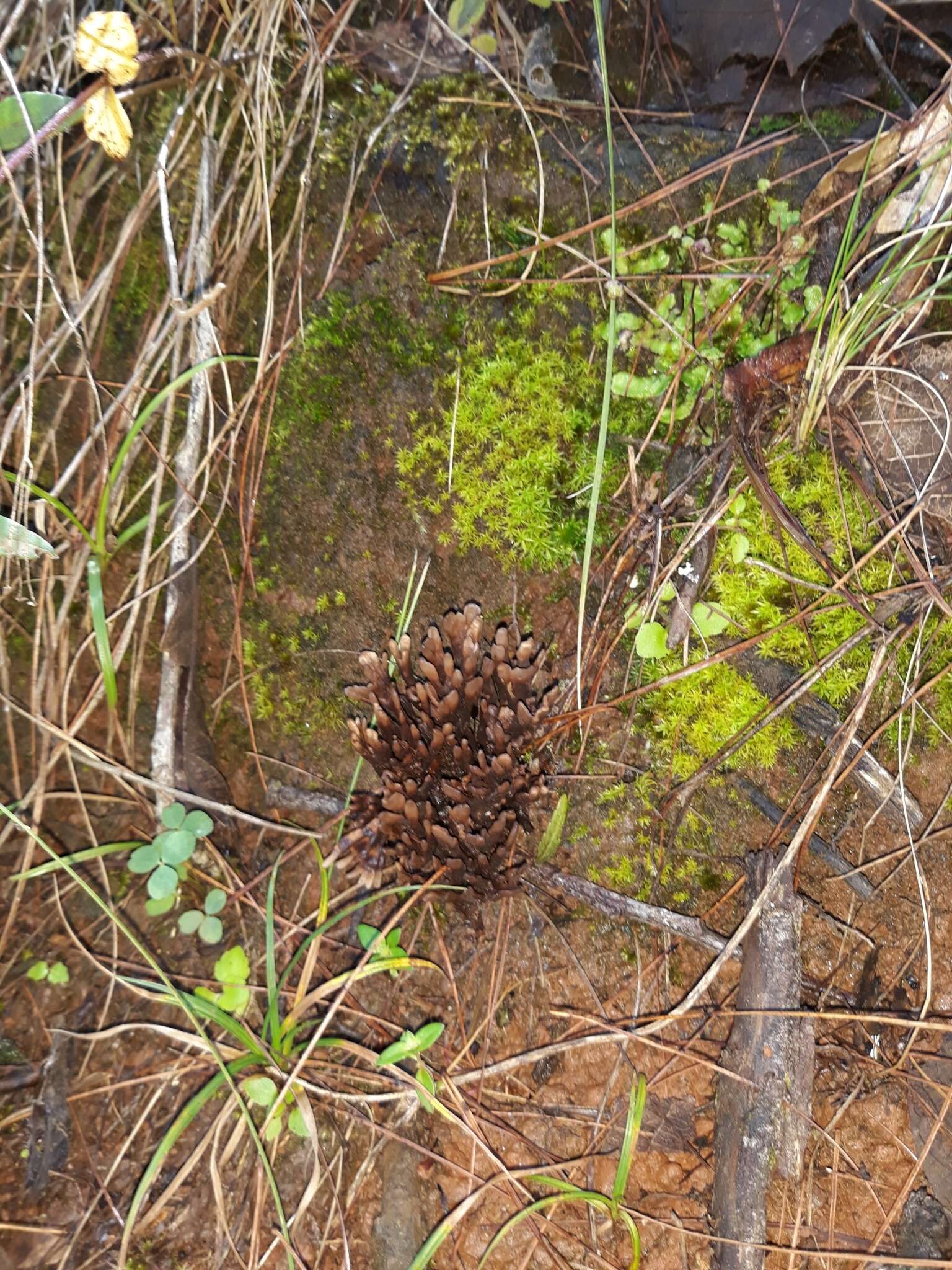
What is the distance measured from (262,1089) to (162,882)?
603 millimetres

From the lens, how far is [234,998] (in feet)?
6.61

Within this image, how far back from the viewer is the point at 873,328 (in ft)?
6.21

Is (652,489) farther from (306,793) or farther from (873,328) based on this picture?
(306,793)

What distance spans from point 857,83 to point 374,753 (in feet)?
7.53

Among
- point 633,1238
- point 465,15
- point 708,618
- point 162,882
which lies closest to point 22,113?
point 465,15

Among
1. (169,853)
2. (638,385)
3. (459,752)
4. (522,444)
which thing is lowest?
(169,853)

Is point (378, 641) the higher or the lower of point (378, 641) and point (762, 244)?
the lower

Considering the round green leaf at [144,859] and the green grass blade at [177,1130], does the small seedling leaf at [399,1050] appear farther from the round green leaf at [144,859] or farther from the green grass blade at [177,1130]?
the round green leaf at [144,859]

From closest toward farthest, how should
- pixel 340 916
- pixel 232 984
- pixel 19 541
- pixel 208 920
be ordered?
pixel 19 541, pixel 340 916, pixel 232 984, pixel 208 920

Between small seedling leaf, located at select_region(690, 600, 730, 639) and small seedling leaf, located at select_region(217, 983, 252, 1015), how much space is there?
61.0 inches

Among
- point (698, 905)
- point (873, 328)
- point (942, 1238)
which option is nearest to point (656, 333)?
point (873, 328)

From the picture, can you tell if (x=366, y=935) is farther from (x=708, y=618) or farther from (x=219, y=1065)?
(x=708, y=618)

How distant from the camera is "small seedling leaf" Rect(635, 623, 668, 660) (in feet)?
6.41

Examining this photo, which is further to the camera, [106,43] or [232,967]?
[232,967]
